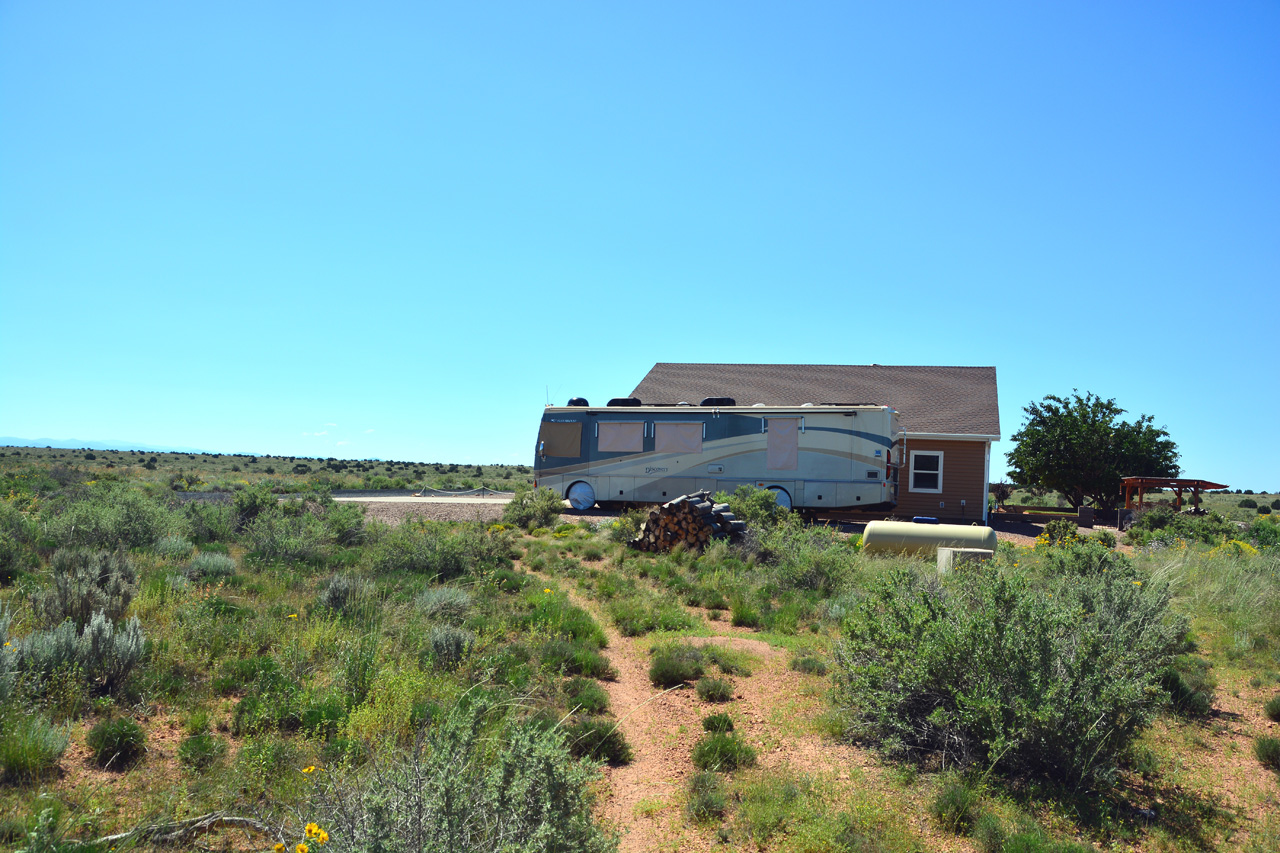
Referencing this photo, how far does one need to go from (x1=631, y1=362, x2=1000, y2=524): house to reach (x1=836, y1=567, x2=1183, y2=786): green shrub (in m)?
14.5

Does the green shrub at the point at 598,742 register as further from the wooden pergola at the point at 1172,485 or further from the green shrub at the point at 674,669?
the wooden pergola at the point at 1172,485

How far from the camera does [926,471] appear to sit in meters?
19.3

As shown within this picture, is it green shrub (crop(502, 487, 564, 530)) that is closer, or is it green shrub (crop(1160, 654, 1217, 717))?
green shrub (crop(1160, 654, 1217, 717))

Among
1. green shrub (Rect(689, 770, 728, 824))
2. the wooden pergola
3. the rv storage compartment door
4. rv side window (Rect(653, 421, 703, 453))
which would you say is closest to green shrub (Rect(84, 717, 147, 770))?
green shrub (Rect(689, 770, 728, 824))

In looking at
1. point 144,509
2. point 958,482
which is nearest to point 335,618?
point 144,509

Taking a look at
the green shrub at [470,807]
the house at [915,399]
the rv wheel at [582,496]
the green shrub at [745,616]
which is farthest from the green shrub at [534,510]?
the green shrub at [470,807]

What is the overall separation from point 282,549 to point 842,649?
7600 millimetres

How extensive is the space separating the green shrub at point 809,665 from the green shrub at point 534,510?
9.39 meters

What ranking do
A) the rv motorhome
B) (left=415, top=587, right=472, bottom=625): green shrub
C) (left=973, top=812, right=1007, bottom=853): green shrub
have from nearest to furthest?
(left=973, top=812, right=1007, bottom=853): green shrub → (left=415, top=587, right=472, bottom=625): green shrub → the rv motorhome

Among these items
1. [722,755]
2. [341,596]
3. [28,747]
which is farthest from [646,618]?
[28,747]

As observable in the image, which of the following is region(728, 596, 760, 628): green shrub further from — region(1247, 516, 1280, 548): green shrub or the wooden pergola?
the wooden pergola

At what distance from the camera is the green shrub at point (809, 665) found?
20.2 ft

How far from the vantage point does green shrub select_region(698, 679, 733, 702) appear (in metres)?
5.69

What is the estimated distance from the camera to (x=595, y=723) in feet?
15.7
